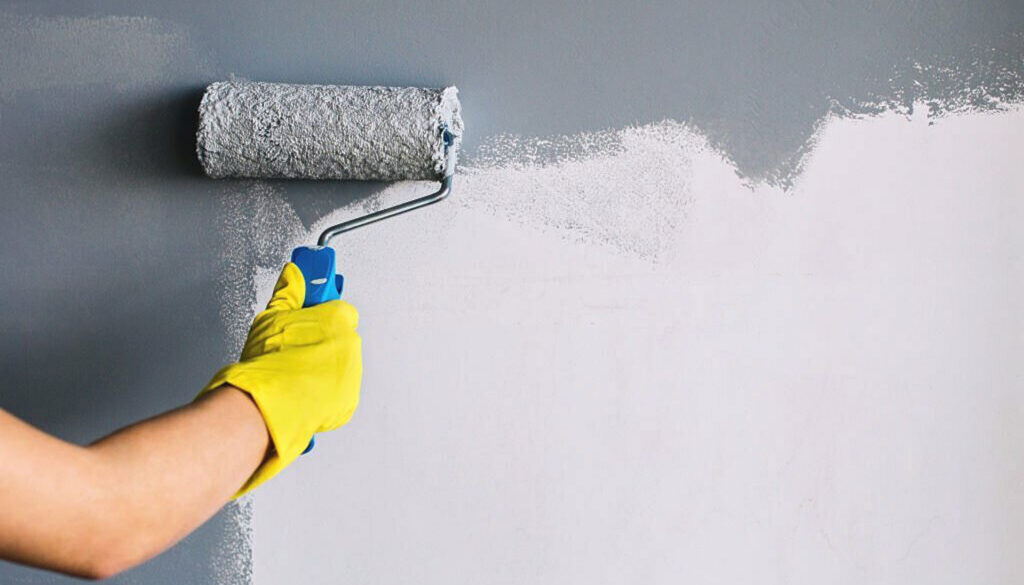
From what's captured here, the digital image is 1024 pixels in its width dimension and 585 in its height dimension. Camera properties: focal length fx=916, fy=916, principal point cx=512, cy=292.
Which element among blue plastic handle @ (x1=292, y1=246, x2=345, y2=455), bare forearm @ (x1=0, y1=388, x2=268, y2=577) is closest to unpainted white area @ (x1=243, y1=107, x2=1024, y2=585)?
blue plastic handle @ (x1=292, y1=246, x2=345, y2=455)

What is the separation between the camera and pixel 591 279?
3.90ft

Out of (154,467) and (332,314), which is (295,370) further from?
(154,467)

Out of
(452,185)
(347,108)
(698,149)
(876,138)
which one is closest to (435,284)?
(452,185)

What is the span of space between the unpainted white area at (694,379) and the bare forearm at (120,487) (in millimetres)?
443

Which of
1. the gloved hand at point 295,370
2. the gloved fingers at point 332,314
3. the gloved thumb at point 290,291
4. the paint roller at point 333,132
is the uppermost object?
the paint roller at point 333,132

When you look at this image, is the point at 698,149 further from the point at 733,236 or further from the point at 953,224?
the point at 953,224

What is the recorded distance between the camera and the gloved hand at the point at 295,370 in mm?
838

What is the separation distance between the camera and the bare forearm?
24.4 inches

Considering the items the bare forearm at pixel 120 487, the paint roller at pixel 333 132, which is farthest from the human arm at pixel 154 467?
the paint roller at pixel 333 132

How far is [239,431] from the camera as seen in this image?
782mm

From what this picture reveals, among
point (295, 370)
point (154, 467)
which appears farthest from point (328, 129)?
point (154, 467)

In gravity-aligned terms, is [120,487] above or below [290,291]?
below

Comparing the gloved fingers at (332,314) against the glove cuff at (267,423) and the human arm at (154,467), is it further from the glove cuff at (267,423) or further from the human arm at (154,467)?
the glove cuff at (267,423)

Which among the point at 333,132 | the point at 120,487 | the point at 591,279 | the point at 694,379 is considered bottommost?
the point at 120,487
